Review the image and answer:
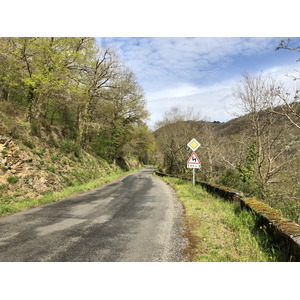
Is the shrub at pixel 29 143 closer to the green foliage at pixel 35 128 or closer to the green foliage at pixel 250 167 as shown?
the green foliage at pixel 35 128

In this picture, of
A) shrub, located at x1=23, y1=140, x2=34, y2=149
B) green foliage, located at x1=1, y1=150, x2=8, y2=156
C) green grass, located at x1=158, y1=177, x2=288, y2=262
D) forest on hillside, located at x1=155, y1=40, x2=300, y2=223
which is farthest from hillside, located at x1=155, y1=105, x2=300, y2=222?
Answer: shrub, located at x1=23, y1=140, x2=34, y2=149

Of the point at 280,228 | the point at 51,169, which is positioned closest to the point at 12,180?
the point at 51,169

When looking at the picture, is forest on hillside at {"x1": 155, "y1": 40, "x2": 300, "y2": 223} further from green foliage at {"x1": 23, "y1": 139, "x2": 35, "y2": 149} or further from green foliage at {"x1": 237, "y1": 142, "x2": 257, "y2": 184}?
green foliage at {"x1": 23, "y1": 139, "x2": 35, "y2": 149}

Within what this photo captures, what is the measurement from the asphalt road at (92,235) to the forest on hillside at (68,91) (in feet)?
22.4

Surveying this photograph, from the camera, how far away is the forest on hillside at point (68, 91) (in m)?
10.7

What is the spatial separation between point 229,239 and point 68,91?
12487 mm

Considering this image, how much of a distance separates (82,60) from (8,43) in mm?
4535

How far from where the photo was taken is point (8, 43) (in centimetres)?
1019

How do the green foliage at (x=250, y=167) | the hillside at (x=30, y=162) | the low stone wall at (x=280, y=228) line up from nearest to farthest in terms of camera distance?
the low stone wall at (x=280, y=228)
the hillside at (x=30, y=162)
the green foliage at (x=250, y=167)

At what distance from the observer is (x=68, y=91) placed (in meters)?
12.3

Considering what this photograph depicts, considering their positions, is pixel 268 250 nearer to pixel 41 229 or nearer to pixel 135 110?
pixel 41 229

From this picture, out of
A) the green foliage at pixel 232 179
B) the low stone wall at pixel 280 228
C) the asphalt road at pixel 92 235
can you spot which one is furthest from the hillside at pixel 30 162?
the green foliage at pixel 232 179

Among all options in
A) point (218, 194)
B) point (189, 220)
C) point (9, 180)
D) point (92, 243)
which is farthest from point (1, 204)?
point (218, 194)

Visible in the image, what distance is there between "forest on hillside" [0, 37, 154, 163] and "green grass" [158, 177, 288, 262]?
1013 centimetres
